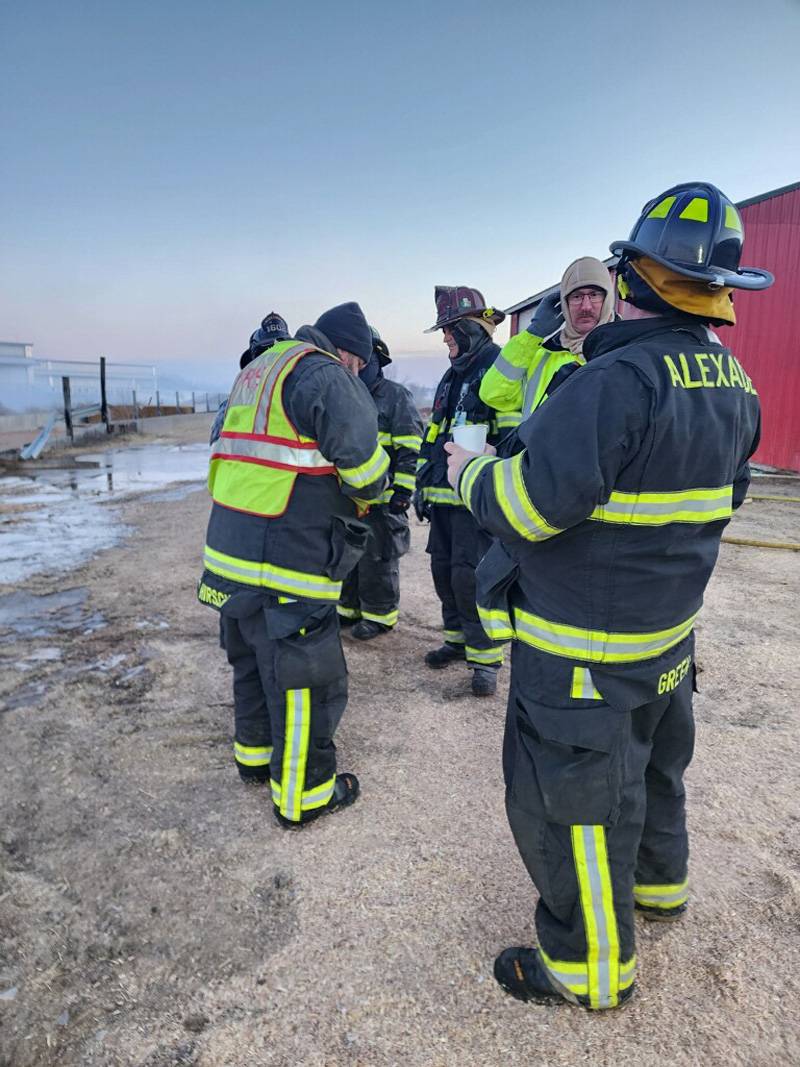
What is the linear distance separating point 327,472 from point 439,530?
179cm

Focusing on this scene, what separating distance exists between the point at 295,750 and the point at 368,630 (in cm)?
224

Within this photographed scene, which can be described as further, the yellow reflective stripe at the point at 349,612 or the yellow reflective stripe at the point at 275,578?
the yellow reflective stripe at the point at 349,612

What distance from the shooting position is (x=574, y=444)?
59.2 inches

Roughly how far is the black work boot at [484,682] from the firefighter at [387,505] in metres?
1.12

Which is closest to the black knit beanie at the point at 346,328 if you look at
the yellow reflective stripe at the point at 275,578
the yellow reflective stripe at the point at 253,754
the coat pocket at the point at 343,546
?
the coat pocket at the point at 343,546

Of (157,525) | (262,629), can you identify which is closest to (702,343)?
(262,629)

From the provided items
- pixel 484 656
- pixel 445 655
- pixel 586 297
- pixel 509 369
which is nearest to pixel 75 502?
pixel 445 655

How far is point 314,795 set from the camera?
2.67m

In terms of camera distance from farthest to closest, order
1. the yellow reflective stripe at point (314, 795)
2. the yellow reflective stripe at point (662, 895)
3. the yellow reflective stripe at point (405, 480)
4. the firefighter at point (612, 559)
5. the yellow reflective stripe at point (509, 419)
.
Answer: the yellow reflective stripe at point (405, 480) < the yellow reflective stripe at point (509, 419) < the yellow reflective stripe at point (314, 795) < the yellow reflective stripe at point (662, 895) < the firefighter at point (612, 559)

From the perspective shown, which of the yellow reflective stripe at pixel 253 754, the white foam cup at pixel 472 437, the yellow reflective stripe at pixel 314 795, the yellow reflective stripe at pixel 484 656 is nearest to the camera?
the white foam cup at pixel 472 437

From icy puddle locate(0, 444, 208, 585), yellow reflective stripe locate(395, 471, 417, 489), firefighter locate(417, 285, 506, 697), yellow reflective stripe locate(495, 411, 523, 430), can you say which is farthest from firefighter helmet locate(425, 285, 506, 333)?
icy puddle locate(0, 444, 208, 585)

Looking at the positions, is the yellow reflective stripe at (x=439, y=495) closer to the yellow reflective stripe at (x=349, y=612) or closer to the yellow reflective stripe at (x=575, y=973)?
the yellow reflective stripe at (x=349, y=612)

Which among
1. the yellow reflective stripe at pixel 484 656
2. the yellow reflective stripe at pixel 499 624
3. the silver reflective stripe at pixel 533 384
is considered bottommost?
the yellow reflective stripe at pixel 484 656

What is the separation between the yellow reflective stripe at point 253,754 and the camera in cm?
292
